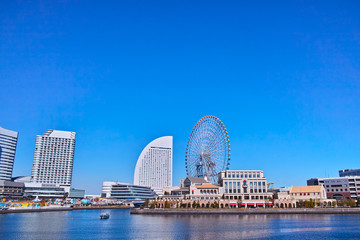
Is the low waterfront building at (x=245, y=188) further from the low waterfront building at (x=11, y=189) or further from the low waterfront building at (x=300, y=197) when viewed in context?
the low waterfront building at (x=11, y=189)

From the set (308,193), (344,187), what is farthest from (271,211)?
(344,187)

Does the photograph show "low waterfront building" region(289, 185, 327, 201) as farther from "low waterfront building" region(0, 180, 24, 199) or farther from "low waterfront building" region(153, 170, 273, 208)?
"low waterfront building" region(0, 180, 24, 199)

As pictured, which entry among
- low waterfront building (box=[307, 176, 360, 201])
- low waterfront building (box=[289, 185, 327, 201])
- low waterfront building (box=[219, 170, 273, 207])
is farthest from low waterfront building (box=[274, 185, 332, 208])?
low waterfront building (box=[307, 176, 360, 201])

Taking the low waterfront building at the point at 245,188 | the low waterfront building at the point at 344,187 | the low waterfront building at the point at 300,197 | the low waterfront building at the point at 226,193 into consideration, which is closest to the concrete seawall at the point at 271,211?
the low waterfront building at the point at 226,193

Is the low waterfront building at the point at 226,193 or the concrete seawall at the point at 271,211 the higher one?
the low waterfront building at the point at 226,193

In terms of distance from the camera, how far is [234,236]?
185ft

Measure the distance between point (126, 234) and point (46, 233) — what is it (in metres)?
16.8

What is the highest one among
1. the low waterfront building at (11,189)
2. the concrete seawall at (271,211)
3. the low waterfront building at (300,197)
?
the low waterfront building at (11,189)

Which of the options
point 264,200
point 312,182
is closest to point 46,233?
point 264,200

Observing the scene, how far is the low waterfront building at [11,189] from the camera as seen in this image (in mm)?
184375

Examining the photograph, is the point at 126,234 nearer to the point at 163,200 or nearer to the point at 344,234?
the point at 344,234

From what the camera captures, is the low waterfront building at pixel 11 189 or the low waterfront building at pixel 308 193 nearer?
the low waterfront building at pixel 308 193

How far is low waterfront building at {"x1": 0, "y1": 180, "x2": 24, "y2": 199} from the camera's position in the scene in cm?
18438

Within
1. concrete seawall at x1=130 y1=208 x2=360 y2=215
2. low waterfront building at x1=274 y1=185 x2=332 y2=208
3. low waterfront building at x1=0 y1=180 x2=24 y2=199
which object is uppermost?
low waterfront building at x1=0 y1=180 x2=24 y2=199
